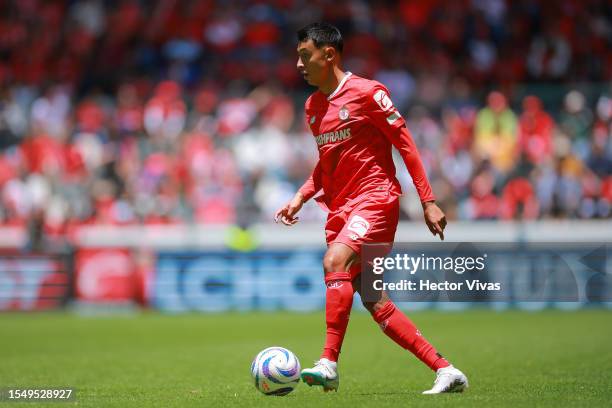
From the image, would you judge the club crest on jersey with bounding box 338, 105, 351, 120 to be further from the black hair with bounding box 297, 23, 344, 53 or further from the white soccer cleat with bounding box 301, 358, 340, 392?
the white soccer cleat with bounding box 301, 358, 340, 392

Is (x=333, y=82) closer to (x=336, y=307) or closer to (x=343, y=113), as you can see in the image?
(x=343, y=113)

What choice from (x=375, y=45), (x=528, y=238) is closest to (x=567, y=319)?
(x=528, y=238)

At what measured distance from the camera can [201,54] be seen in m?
21.6

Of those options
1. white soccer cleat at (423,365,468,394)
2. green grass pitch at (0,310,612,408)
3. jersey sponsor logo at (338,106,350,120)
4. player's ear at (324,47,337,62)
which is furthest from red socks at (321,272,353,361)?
player's ear at (324,47,337,62)

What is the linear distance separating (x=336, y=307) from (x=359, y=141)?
3.71 ft

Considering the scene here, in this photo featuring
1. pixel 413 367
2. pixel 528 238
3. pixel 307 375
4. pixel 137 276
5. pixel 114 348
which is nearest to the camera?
pixel 307 375

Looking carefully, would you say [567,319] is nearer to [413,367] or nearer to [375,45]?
[413,367]

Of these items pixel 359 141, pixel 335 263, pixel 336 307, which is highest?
pixel 359 141

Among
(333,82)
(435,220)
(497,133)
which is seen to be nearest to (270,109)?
(497,133)

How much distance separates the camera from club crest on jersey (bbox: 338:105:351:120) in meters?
6.88

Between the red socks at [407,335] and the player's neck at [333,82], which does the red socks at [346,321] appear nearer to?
the red socks at [407,335]

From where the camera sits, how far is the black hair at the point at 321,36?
Answer: 6918 millimetres

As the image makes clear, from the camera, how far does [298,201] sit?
23.7 feet

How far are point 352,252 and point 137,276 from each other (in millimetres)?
11361
